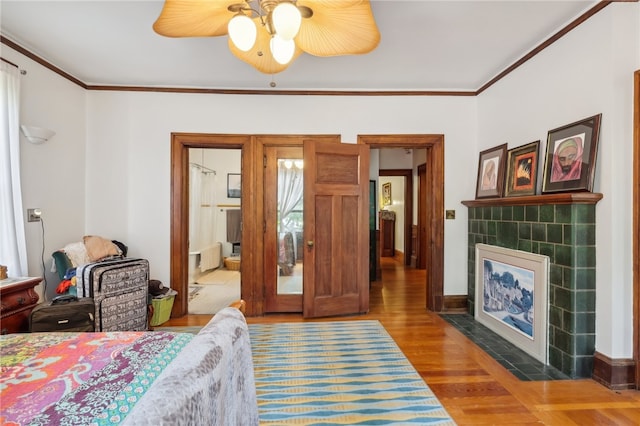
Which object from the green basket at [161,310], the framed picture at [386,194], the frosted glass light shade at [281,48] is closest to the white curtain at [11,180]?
the green basket at [161,310]

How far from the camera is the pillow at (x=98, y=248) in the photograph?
10.3ft

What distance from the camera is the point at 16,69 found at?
2.58m

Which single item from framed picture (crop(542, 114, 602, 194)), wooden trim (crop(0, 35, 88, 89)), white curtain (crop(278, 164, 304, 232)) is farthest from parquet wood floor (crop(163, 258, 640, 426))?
wooden trim (crop(0, 35, 88, 89))

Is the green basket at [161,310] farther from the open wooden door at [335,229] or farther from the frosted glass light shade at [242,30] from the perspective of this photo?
the frosted glass light shade at [242,30]


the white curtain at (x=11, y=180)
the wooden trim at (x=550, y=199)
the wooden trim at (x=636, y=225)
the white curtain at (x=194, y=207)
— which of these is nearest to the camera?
the wooden trim at (x=636, y=225)

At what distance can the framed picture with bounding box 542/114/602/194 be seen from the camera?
7.27ft

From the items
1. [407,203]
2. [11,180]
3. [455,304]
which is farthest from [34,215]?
[407,203]

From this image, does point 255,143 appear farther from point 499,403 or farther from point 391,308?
point 499,403

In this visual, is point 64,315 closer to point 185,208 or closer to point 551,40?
point 185,208

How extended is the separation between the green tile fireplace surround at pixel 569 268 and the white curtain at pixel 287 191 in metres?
2.34

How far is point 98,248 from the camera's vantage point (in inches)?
125

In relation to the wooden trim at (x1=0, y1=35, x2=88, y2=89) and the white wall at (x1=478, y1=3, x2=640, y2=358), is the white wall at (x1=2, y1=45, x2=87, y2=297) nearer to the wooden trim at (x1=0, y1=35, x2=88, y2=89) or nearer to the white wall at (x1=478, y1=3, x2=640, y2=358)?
the wooden trim at (x1=0, y1=35, x2=88, y2=89)

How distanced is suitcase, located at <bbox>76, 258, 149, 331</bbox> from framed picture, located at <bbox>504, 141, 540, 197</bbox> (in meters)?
3.68

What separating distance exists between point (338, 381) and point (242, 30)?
2253mm
